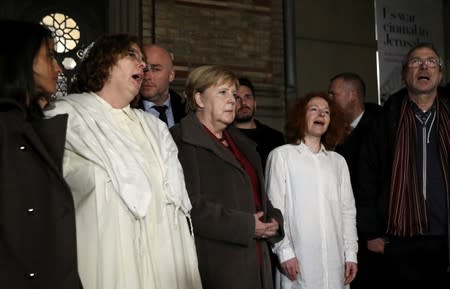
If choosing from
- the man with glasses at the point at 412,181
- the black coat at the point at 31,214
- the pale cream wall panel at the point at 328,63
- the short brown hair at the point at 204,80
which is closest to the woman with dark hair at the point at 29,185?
the black coat at the point at 31,214

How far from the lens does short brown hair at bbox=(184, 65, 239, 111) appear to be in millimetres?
3623

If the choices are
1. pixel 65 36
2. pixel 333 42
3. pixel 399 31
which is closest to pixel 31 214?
pixel 65 36

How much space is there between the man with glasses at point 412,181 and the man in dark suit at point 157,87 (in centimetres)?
134

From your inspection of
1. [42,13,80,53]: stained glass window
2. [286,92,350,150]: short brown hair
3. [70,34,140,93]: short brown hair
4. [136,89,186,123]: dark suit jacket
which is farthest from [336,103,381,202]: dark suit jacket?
[42,13,80,53]: stained glass window

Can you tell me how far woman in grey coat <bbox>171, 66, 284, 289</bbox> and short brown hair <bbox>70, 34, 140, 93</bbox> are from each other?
608 millimetres

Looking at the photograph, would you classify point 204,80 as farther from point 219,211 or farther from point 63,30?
point 63,30

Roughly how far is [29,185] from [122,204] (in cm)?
54

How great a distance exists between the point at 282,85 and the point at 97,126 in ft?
18.5

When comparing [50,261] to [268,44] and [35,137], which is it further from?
[268,44]

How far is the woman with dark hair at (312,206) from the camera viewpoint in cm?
388

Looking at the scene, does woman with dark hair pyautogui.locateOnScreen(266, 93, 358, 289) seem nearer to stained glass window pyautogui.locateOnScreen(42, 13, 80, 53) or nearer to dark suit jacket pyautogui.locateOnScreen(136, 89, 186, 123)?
dark suit jacket pyautogui.locateOnScreen(136, 89, 186, 123)

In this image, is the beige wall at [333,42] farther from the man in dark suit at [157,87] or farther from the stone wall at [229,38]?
the man in dark suit at [157,87]

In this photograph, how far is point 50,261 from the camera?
233 centimetres

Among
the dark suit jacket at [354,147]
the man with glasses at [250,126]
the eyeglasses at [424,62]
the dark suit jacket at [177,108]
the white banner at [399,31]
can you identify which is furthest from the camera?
the white banner at [399,31]
